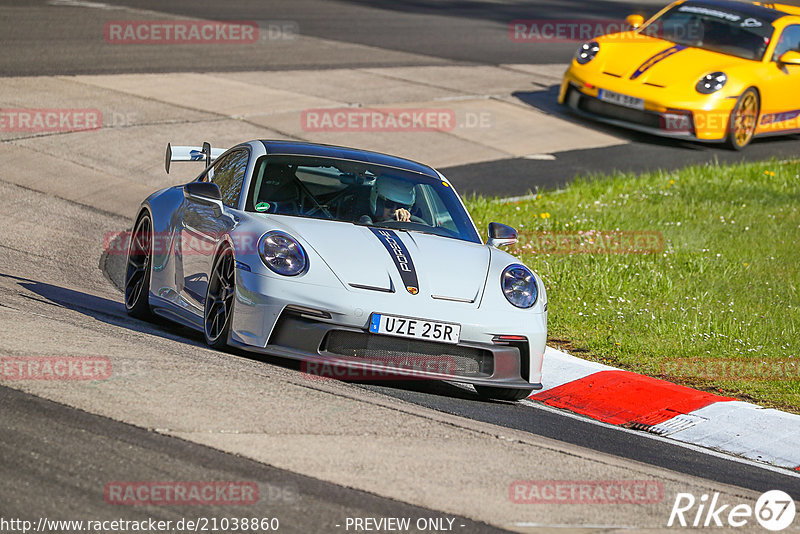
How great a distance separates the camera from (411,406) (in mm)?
6199

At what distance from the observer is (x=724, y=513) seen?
5.01 metres

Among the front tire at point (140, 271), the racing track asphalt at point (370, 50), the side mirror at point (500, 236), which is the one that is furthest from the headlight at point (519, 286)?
the racing track asphalt at point (370, 50)

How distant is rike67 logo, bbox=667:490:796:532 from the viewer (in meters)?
4.87

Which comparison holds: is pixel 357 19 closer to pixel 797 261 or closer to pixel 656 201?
pixel 656 201

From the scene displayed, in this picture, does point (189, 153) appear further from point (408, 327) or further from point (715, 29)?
point (715, 29)

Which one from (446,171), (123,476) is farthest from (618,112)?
(123,476)

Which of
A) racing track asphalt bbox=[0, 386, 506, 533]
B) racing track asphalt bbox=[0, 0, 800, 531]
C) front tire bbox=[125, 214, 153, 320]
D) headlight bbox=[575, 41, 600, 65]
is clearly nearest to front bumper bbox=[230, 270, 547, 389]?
racing track asphalt bbox=[0, 0, 800, 531]

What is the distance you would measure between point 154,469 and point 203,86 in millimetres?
12957

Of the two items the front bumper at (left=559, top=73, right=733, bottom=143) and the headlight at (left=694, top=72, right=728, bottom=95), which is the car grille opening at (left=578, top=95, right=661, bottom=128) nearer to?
the front bumper at (left=559, top=73, right=733, bottom=143)

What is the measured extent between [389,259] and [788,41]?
12.2m

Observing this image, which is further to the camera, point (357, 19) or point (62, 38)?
point (357, 19)

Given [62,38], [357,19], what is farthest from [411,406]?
[357,19]

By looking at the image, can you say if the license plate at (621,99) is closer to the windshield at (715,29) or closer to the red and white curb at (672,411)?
the windshield at (715,29)

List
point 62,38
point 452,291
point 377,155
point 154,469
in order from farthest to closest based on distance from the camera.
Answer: point 62,38 < point 377,155 < point 452,291 < point 154,469
